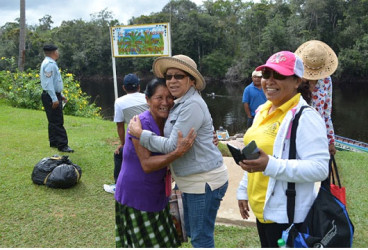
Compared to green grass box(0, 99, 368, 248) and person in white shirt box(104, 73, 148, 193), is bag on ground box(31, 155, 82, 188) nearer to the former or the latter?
green grass box(0, 99, 368, 248)

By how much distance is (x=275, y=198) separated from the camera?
1649 mm

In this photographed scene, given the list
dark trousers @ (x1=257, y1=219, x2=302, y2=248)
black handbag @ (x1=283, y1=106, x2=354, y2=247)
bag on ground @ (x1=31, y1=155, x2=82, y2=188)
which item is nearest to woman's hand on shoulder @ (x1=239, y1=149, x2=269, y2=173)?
Result: black handbag @ (x1=283, y1=106, x2=354, y2=247)

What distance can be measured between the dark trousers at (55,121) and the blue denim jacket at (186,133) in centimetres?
365

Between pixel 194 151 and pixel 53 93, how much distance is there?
11.8 feet

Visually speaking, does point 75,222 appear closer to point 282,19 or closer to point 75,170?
point 75,170

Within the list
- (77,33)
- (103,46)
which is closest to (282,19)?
(103,46)

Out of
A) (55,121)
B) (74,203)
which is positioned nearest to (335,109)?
(55,121)

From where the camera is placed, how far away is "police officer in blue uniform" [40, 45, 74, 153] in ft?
16.2

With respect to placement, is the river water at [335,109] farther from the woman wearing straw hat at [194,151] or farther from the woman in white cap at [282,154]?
the woman in white cap at [282,154]

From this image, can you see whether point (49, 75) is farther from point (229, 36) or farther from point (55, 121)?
point (229, 36)

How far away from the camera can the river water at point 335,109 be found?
19109 mm

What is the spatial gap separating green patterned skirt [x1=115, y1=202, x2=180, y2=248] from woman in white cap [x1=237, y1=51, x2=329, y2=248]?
0.68 meters

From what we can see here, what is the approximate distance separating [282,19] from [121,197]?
4011 centimetres

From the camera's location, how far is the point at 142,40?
7844mm
